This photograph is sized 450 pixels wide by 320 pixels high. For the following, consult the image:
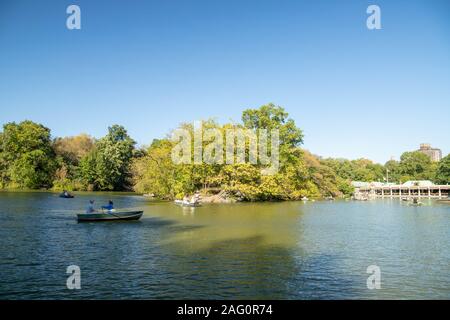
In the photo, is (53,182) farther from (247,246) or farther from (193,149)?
(247,246)

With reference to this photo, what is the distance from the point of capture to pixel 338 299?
12523mm

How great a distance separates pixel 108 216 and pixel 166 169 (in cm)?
2995

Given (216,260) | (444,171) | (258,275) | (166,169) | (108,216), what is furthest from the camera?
(444,171)

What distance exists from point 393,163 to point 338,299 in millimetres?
138741

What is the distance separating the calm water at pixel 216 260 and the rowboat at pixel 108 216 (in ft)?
2.94

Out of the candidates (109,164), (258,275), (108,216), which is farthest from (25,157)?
(258,275)

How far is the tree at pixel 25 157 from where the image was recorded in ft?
274

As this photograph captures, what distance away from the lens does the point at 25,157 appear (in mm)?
83250

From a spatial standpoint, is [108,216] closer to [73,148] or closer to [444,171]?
[73,148]

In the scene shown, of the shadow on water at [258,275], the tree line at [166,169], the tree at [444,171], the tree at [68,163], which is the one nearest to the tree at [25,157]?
the tree line at [166,169]

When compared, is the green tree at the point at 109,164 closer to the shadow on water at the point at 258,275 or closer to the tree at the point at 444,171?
the shadow on water at the point at 258,275

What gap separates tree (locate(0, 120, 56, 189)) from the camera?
83625mm

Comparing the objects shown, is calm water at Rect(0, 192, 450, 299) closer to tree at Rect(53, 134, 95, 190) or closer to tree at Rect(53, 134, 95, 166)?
tree at Rect(53, 134, 95, 190)
